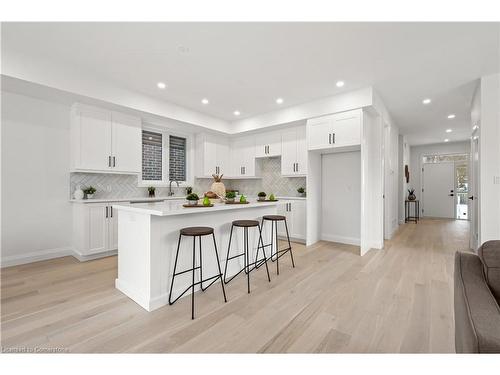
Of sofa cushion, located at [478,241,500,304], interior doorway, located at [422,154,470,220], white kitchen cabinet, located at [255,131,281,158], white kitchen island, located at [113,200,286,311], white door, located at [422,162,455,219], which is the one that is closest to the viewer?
sofa cushion, located at [478,241,500,304]

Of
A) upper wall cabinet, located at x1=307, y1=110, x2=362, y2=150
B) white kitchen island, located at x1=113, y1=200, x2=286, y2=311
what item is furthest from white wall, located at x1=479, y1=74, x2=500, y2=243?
white kitchen island, located at x1=113, y1=200, x2=286, y2=311

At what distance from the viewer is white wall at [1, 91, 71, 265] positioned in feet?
10.7

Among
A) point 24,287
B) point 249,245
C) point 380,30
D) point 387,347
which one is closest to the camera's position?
point 387,347

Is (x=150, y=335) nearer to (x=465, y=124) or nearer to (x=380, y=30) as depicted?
(x=380, y=30)

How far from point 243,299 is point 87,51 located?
3.29 m

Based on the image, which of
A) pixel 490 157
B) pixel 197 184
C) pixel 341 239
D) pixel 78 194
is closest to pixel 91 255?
pixel 78 194

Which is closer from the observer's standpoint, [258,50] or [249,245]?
[258,50]

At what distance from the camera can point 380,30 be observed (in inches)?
91.0

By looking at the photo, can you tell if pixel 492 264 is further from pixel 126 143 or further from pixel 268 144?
pixel 126 143

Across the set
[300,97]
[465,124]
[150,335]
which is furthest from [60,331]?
[465,124]

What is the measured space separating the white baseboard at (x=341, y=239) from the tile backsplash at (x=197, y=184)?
3.72 feet

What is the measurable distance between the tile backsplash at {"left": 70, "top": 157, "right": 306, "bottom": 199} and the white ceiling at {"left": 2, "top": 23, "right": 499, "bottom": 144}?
1.66 meters

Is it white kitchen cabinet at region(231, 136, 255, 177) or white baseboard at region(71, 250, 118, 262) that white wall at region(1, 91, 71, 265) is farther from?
white kitchen cabinet at region(231, 136, 255, 177)

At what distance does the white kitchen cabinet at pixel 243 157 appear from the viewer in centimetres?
559
